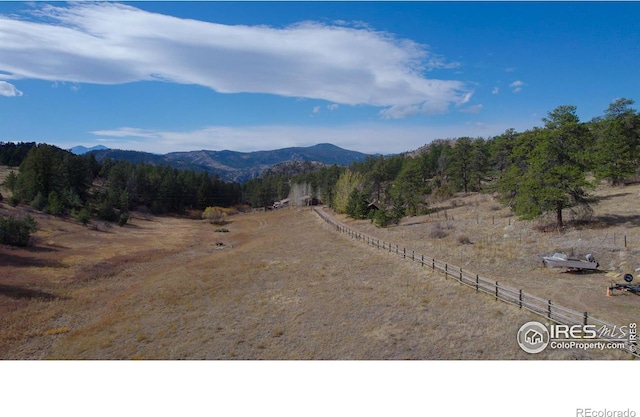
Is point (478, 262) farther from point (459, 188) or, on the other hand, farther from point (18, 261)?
point (459, 188)

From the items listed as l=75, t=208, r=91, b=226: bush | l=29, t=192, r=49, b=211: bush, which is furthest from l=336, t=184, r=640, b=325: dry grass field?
l=29, t=192, r=49, b=211: bush

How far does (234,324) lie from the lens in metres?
22.2

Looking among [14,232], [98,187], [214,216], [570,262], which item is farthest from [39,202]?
[570,262]

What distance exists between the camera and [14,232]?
43.8 metres

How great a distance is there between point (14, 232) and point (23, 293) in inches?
780

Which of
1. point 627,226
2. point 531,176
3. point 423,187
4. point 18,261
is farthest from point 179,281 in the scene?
point 423,187

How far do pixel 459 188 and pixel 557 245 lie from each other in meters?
52.1

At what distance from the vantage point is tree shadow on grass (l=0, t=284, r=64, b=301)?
93.6ft

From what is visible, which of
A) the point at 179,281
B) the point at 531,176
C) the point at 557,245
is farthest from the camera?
the point at 531,176

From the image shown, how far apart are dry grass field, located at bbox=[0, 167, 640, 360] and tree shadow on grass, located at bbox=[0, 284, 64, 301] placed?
12cm

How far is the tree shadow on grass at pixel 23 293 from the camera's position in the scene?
28528mm

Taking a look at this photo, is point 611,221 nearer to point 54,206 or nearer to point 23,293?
point 23,293

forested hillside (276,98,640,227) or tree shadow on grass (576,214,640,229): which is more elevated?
forested hillside (276,98,640,227)

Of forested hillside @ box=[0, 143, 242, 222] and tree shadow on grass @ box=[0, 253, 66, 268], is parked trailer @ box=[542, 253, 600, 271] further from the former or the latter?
forested hillside @ box=[0, 143, 242, 222]
